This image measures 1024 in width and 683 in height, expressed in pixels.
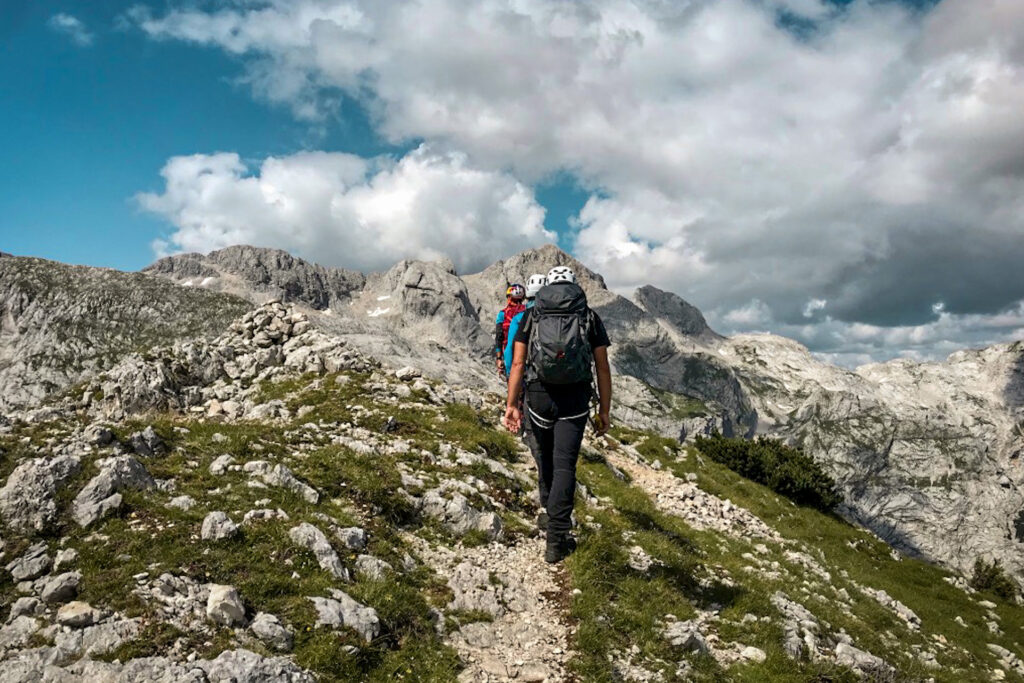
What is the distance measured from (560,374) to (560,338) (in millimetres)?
627

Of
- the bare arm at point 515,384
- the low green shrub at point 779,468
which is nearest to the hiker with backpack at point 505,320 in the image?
the bare arm at point 515,384

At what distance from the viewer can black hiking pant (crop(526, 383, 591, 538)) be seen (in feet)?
33.6

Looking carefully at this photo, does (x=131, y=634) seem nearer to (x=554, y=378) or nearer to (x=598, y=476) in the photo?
(x=554, y=378)

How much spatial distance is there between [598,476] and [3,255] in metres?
245

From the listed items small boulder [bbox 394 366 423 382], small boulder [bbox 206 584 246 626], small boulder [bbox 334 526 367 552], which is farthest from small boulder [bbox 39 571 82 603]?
small boulder [bbox 394 366 423 382]

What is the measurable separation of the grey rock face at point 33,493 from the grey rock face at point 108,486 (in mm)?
357

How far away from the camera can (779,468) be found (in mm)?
31562

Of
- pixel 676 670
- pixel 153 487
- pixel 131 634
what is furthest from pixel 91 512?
pixel 676 670

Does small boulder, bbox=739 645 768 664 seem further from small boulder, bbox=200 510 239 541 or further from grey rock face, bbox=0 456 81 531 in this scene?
grey rock face, bbox=0 456 81 531

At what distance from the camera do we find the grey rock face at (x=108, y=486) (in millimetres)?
8797

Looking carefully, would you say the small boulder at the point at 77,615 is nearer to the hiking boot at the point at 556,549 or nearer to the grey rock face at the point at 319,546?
the grey rock face at the point at 319,546

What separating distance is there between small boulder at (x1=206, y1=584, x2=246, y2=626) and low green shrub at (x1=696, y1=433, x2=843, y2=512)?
29.5 m

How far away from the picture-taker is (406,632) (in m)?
8.03

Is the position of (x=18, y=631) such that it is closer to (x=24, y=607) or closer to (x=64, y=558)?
(x=24, y=607)
